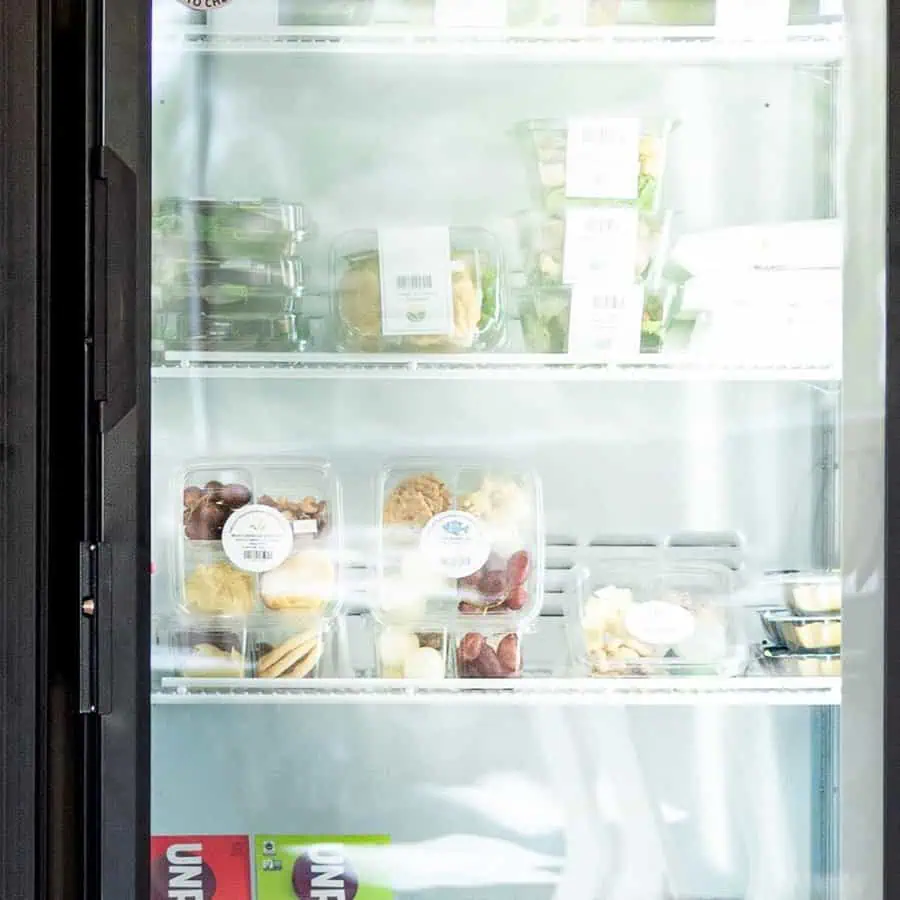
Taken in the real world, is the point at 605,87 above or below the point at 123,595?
above

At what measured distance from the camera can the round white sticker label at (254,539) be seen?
1.58 m

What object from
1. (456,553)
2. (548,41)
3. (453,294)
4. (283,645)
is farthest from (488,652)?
(548,41)

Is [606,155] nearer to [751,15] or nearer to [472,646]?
[751,15]

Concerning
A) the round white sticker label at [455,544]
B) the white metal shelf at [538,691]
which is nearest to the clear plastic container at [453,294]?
the round white sticker label at [455,544]

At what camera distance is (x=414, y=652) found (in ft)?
5.37

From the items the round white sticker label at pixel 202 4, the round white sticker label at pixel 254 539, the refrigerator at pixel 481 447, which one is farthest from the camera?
the round white sticker label at pixel 254 539

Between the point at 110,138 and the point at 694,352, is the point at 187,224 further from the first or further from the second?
the point at 694,352

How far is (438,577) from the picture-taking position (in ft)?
5.34

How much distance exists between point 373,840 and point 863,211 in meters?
1.10

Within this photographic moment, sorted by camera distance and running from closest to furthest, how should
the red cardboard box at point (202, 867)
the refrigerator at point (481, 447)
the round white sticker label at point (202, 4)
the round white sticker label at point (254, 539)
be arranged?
the refrigerator at point (481, 447) < the round white sticker label at point (202, 4) < the round white sticker label at point (254, 539) < the red cardboard box at point (202, 867)

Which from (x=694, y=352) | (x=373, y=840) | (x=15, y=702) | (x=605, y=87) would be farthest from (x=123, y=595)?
(x=605, y=87)

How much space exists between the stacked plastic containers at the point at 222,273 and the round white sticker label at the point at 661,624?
0.60m

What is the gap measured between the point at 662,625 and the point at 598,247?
511mm

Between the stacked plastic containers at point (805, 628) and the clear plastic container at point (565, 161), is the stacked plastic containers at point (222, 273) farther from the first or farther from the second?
the stacked plastic containers at point (805, 628)
